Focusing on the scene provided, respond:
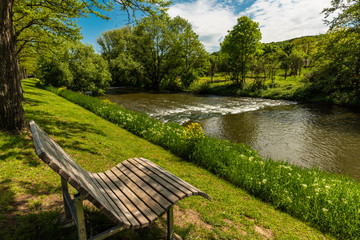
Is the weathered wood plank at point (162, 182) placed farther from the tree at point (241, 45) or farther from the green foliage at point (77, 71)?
the tree at point (241, 45)

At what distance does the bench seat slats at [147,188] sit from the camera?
2395 millimetres

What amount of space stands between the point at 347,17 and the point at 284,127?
13975mm

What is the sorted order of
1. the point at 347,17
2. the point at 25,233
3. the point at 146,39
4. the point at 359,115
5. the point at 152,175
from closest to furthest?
the point at 25,233 → the point at 152,175 → the point at 359,115 → the point at 347,17 → the point at 146,39

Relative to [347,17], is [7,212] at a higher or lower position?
lower

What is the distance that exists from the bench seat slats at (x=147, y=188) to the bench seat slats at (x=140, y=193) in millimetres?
37

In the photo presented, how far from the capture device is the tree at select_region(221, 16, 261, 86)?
30109 millimetres

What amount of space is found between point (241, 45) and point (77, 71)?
2736cm

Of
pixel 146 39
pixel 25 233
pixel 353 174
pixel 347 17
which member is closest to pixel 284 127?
pixel 353 174

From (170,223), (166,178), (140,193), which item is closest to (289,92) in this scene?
(166,178)

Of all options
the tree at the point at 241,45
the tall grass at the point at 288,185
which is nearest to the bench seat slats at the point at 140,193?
the tall grass at the point at 288,185

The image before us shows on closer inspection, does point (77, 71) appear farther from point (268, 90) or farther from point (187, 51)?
point (268, 90)

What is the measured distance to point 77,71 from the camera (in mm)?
25266

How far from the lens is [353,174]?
23.6 ft

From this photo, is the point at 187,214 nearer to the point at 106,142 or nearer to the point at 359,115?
the point at 106,142
